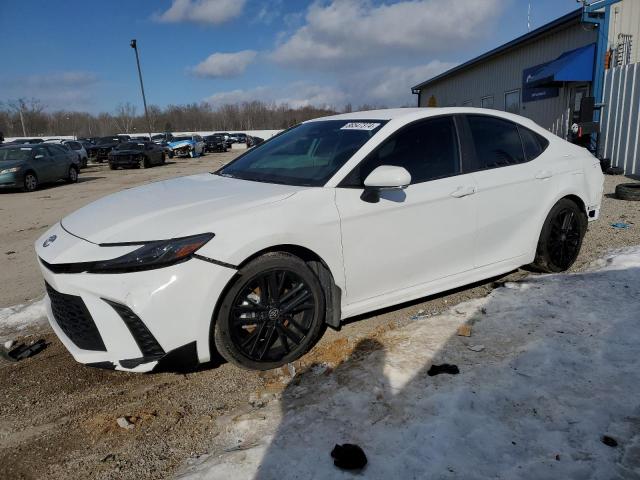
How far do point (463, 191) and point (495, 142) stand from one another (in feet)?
2.39

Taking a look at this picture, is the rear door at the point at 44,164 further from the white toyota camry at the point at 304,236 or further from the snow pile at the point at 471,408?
the snow pile at the point at 471,408

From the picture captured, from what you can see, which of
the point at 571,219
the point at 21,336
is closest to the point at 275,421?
the point at 21,336

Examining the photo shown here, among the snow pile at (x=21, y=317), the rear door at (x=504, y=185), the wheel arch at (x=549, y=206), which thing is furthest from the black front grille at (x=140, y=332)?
the wheel arch at (x=549, y=206)

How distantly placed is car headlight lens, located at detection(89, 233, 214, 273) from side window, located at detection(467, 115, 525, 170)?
244cm

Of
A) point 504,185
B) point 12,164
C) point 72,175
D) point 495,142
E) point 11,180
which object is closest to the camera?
point 504,185

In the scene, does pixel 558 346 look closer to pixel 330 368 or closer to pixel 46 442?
pixel 330 368

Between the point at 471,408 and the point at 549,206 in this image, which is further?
the point at 549,206

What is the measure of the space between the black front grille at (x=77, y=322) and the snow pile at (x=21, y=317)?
58.6 inches

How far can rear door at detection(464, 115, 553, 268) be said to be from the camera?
3840 millimetres

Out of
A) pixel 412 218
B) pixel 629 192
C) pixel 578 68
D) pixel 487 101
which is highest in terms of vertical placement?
pixel 578 68

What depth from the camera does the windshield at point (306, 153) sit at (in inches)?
134

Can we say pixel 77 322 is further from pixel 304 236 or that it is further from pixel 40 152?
pixel 40 152

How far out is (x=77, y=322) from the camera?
2.76 metres

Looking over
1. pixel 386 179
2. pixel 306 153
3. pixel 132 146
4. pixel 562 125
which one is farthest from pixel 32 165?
pixel 562 125
